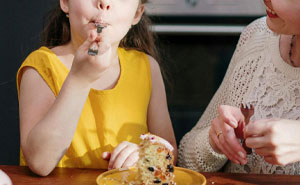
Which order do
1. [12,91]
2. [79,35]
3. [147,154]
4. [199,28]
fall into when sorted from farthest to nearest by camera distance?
[199,28]
[12,91]
[79,35]
[147,154]

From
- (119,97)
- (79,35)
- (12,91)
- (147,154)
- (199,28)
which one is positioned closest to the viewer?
(147,154)

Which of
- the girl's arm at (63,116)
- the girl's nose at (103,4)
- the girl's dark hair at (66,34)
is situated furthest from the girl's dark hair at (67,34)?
the girl's arm at (63,116)

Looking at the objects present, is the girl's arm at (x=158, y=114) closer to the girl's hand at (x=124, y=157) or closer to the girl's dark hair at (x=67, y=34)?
the girl's dark hair at (x=67, y=34)

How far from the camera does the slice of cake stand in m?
1.03

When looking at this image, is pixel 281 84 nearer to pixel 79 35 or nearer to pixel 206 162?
pixel 206 162

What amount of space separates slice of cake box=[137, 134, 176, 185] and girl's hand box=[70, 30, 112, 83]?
8.9 inches

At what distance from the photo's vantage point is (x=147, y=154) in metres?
1.05

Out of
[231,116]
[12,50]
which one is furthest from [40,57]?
[231,116]

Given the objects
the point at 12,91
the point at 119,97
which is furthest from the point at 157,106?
the point at 12,91

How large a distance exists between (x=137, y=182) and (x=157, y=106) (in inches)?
22.4

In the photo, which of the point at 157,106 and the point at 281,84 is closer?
the point at 281,84

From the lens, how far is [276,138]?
1036mm

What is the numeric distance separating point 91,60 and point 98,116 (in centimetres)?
41

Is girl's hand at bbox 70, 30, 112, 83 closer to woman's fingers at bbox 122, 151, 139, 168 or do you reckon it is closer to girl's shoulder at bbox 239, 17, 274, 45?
woman's fingers at bbox 122, 151, 139, 168
